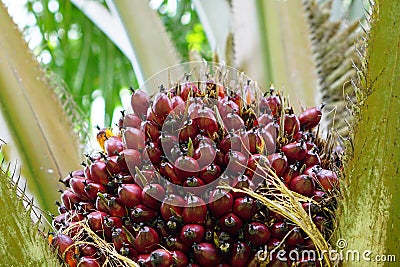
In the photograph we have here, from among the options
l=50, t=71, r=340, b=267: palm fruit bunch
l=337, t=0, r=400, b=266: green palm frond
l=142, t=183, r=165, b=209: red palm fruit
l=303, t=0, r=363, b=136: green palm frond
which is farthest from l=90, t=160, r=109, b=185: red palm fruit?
l=303, t=0, r=363, b=136: green palm frond

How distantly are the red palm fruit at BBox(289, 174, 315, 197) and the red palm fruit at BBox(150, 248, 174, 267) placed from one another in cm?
24

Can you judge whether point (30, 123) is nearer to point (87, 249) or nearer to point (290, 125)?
point (87, 249)

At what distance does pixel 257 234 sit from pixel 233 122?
0.21 m

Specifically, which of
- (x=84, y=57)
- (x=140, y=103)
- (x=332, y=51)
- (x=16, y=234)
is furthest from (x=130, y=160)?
(x=84, y=57)

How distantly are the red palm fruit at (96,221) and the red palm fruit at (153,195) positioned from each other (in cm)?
9

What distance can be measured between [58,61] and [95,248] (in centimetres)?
222

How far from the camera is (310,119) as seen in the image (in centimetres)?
113

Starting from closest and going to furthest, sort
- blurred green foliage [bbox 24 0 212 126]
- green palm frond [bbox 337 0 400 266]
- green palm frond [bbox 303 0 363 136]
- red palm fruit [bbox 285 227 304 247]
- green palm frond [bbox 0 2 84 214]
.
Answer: green palm frond [bbox 337 0 400 266] < red palm fruit [bbox 285 227 304 247] < green palm frond [bbox 0 2 84 214] < green palm frond [bbox 303 0 363 136] < blurred green foliage [bbox 24 0 212 126]

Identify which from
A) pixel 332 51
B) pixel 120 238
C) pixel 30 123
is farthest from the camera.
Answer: pixel 332 51

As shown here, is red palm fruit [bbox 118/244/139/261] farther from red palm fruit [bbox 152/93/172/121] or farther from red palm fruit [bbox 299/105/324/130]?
red palm fruit [bbox 299/105/324/130]

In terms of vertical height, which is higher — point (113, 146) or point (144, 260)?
point (113, 146)

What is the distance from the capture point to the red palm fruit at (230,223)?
0.94m

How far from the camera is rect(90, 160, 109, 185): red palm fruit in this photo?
3.43 ft

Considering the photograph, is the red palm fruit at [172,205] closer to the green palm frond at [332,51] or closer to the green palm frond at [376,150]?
the green palm frond at [376,150]
